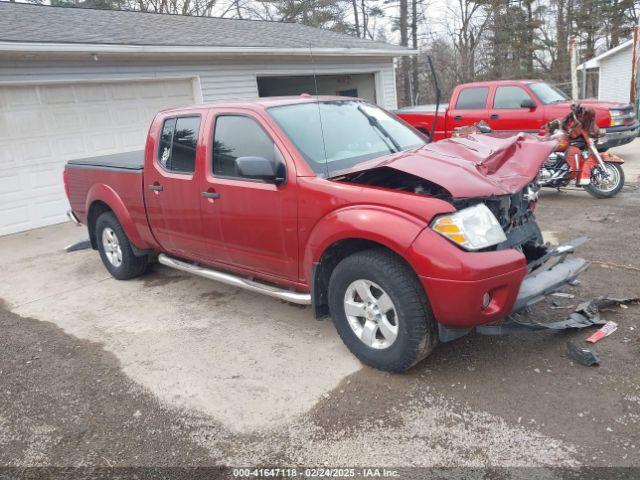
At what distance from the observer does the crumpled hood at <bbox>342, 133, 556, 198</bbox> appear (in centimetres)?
311

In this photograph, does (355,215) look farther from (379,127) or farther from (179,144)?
(179,144)

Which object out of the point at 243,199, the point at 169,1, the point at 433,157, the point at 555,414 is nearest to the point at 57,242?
the point at 243,199

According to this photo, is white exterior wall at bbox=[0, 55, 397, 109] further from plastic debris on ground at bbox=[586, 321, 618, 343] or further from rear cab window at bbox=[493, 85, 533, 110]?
plastic debris on ground at bbox=[586, 321, 618, 343]

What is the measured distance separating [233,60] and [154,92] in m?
2.18

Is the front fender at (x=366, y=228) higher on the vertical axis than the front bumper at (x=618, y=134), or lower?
higher

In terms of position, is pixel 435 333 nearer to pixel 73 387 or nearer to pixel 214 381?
pixel 214 381

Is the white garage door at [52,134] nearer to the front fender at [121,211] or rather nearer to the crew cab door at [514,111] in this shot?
the front fender at [121,211]

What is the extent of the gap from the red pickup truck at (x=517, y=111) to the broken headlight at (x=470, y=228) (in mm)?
7778

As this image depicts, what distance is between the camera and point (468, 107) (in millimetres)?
11250

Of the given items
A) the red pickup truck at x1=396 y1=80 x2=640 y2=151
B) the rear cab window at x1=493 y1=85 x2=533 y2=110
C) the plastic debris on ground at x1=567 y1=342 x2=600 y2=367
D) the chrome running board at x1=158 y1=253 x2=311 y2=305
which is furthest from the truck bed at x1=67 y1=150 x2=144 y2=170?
the rear cab window at x1=493 y1=85 x2=533 y2=110

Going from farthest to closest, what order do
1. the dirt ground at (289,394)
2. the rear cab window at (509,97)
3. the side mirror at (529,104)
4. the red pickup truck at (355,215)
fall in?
the rear cab window at (509,97)
the side mirror at (529,104)
the red pickup truck at (355,215)
the dirt ground at (289,394)

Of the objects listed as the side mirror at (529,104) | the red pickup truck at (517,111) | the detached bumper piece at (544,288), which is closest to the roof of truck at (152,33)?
the red pickup truck at (517,111)

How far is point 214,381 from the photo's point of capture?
362 centimetres

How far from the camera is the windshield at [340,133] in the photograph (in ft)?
12.6
